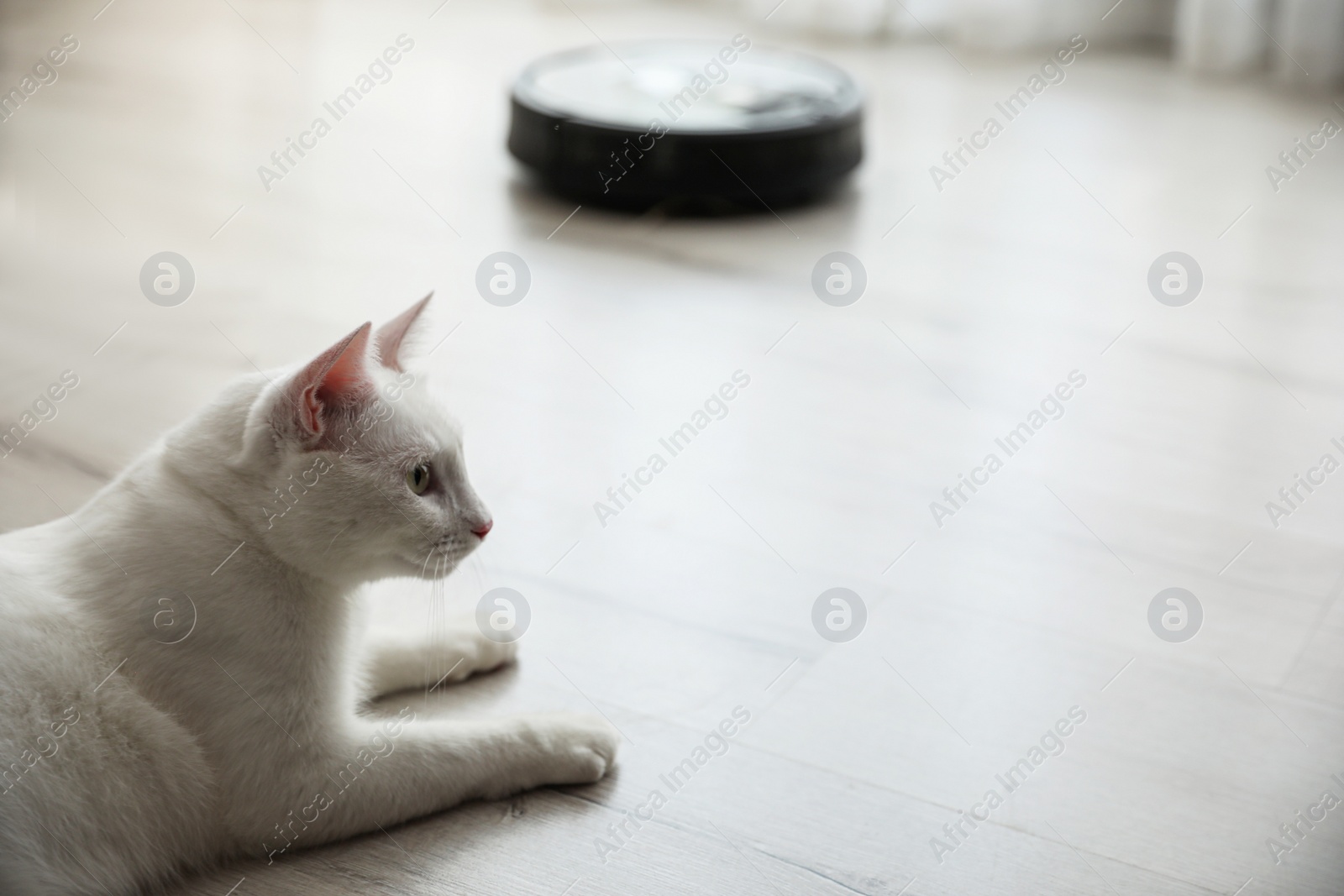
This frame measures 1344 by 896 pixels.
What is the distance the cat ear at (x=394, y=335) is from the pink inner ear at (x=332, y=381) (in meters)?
0.10

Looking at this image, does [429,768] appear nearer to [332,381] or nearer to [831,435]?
[332,381]

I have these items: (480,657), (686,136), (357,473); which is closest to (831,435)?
(480,657)

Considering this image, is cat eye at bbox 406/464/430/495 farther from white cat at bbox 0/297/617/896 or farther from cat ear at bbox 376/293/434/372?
cat ear at bbox 376/293/434/372

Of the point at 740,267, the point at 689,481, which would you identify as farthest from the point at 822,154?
the point at 689,481

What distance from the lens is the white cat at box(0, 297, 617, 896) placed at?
1039mm

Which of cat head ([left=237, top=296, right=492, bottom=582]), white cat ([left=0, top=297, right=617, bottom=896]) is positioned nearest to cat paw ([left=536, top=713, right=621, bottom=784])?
white cat ([left=0, top=297, right=617, bottom=896])

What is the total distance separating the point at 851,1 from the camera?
392 cm

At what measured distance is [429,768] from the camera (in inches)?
46.3

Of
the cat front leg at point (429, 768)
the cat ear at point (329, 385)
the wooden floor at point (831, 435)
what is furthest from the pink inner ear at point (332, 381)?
the wooden floor at point (831, 435)

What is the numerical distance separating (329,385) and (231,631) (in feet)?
0.77

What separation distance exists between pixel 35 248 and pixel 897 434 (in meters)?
1.66

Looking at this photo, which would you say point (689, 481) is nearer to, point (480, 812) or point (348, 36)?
point (480, 812)

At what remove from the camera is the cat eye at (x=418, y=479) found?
1110 mm

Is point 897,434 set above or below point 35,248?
below
